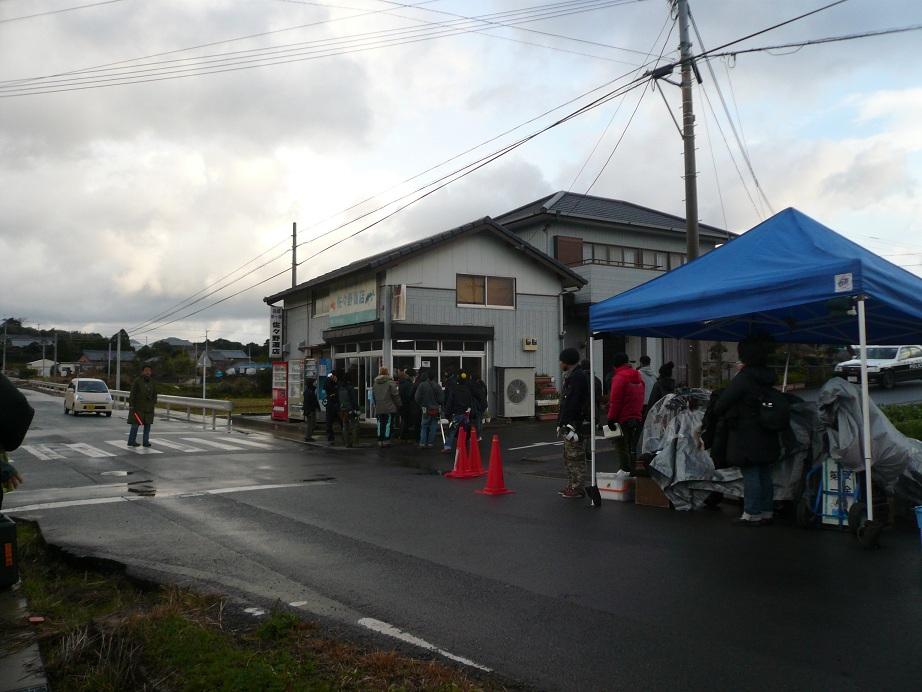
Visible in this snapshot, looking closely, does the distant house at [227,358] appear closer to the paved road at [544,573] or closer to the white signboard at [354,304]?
the white signboard at [354,304]

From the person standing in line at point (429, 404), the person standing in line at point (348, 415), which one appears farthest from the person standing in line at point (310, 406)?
the person standing in line at point (429, 404)

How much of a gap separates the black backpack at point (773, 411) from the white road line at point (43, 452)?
43.9 ft

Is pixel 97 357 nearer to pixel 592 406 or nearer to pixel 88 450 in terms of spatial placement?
pixel 88 450

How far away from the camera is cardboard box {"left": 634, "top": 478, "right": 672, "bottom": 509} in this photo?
8.59 metres

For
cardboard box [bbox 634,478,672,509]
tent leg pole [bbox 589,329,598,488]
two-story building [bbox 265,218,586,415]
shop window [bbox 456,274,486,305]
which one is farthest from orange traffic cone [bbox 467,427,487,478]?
shop window [bbox 456,274,486,305]

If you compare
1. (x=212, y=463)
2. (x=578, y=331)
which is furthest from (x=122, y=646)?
(x=578, y=331)

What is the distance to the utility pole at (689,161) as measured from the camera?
1410 centimetres

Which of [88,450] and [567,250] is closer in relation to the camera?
[88,450]

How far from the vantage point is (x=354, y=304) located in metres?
23.4

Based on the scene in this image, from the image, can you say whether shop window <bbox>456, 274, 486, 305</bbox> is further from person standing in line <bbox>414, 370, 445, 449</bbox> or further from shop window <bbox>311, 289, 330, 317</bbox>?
person standing in line <bbox>414, 370, 445, 449</bbox>

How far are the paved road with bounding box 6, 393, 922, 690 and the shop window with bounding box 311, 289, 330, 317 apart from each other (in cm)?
1564

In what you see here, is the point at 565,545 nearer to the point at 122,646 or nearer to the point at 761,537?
the point at 761,537

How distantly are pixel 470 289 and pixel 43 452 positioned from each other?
1319 centimetres

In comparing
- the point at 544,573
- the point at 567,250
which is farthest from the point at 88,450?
the point at 567,250
